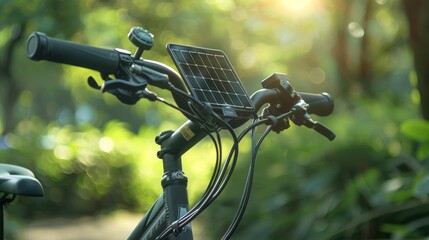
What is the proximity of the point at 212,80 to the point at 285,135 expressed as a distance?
19.9 ft

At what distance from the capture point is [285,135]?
338 inches

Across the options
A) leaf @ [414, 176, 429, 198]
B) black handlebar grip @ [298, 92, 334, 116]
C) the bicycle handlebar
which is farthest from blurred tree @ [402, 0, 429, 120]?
the bicycle handlebar

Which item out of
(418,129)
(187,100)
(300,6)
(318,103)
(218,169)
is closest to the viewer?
(187,100)

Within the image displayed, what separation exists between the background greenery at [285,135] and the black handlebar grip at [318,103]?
95.0 inches

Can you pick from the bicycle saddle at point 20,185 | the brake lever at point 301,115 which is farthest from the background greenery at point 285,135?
the bicycle saddle at point 20,185

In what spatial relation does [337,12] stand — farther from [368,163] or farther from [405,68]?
[405,68]

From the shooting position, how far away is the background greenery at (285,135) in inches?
261

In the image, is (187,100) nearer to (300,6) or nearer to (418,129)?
(418,129)

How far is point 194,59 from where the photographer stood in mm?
2549

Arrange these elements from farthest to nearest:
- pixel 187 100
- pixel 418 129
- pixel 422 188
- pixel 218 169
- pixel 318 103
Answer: pixel 418 129 → pixel 422 188 → pixel 318 103 → pixel 218 169 → pixel 187 100

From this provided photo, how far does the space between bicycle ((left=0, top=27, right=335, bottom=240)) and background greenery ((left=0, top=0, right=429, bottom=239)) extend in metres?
2.71

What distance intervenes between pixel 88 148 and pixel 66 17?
7.70m

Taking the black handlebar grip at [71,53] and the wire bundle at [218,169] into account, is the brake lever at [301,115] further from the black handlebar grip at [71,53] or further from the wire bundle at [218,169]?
the black handlebar grip at [71,53]

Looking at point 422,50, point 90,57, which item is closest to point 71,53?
→ point 90,57
